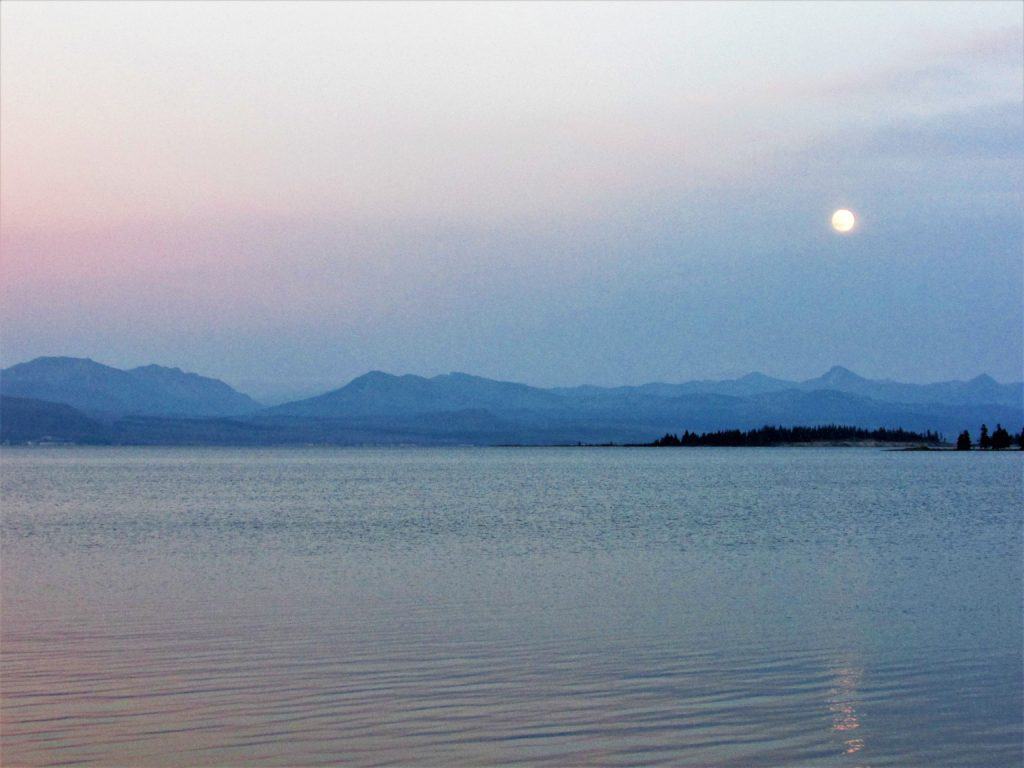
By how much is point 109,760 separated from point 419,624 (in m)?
10.3

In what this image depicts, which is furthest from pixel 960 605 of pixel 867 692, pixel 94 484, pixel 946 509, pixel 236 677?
pixel 94 484

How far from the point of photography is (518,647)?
21438 mm

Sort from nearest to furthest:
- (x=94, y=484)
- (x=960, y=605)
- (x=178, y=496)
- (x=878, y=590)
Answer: (x=960, y=605) < (x=878, y=590) < (x=178, y=496) < (x=94, y=484)

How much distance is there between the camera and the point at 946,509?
61469mm

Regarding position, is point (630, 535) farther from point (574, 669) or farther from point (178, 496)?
point (178, 496)

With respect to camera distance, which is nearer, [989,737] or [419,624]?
[989,737]

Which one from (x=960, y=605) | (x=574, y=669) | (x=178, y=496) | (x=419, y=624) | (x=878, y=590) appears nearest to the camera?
(x=574, y=669)

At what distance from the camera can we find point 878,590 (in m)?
29.4

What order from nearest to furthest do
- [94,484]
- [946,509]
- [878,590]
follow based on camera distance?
[878,590] → [946,509] → [94,484]

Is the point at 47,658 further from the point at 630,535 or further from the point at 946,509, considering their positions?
the point at 946,509

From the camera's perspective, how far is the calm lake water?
15102mm

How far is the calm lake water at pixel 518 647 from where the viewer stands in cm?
1510

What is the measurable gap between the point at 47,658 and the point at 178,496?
63.9m

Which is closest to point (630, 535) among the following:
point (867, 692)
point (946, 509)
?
point (946, 509)
